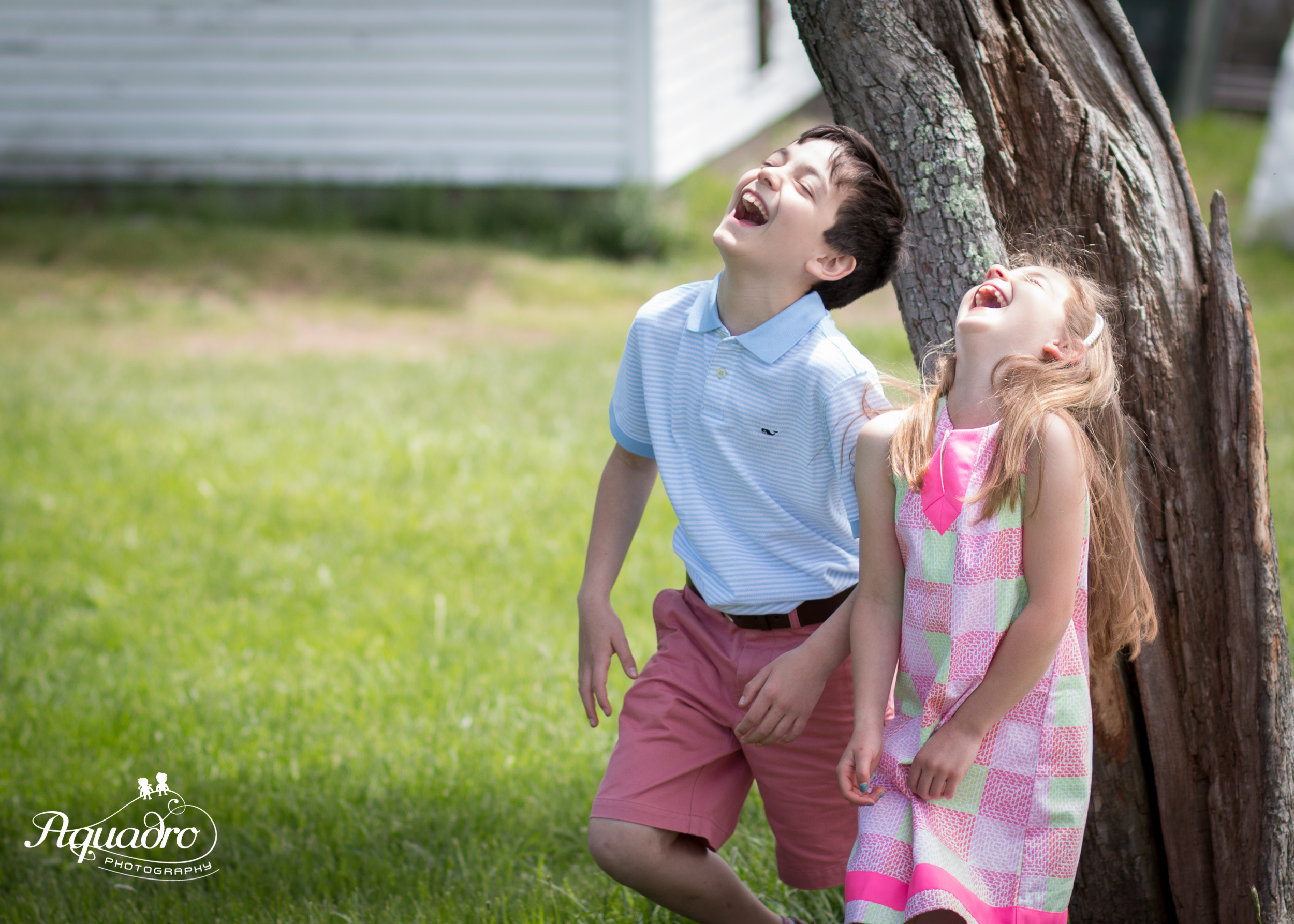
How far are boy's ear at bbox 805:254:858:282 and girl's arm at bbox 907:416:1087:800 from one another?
542 millimetres

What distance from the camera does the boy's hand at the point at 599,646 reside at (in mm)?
2109

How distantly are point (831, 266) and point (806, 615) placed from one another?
63 centimetres

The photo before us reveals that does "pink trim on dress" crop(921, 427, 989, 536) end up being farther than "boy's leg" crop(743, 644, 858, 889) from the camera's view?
No

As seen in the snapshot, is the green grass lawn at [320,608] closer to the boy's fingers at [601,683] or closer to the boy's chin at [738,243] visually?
the boy's chin at [738,243]

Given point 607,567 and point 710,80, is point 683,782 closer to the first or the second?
point 607,567

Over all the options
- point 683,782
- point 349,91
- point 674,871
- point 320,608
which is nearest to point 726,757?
point 683,782

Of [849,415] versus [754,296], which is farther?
[754,296]

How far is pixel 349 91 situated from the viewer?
11.4 meters

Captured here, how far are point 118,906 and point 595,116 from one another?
9787mm

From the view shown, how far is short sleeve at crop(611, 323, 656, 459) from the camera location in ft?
7.03

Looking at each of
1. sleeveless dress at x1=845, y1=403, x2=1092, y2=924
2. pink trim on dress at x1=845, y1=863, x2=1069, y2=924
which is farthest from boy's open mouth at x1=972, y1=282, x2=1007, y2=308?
pink trim on dress at x1=845, y1=863, x2=1069, y2=924

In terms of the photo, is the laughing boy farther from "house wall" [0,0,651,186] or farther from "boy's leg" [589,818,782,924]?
"house wall" [0,0,651,186]

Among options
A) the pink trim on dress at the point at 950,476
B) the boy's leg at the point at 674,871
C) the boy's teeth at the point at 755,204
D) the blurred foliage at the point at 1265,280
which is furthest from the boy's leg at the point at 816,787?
the blurred foliage at the point at 1265,280

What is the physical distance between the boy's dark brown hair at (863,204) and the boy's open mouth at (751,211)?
0.12 m
